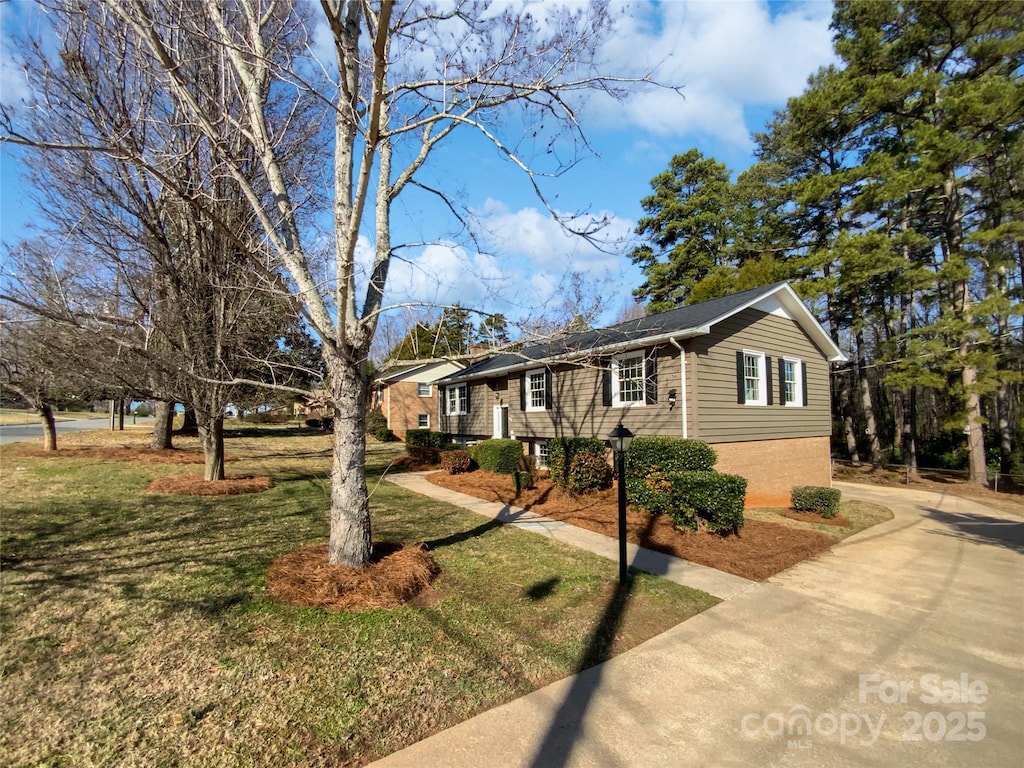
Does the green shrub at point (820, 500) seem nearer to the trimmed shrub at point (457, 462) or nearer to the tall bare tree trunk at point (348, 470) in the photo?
the trimmed shrub at point (457, 462)

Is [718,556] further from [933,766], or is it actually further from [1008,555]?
[1008,555]

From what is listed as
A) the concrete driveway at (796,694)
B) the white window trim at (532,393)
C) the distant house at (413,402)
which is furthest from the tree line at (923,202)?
the distant house at (413,402)

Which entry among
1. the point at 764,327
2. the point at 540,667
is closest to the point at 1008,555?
the point at 764,327

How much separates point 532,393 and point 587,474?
14.2 feet

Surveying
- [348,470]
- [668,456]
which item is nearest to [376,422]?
[668,456]

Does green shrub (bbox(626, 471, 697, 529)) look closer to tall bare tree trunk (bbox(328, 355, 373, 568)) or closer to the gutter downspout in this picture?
the gutter downspout

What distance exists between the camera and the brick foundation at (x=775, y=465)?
1105cm

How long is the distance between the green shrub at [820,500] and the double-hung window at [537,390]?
21.1ft

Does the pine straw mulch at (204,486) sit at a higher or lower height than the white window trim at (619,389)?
lower

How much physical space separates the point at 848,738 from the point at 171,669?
438 centimetres

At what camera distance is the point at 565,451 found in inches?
448

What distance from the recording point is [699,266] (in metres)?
26.3

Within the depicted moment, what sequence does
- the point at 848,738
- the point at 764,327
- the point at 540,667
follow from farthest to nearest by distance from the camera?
the point at 764,327
the point at 540,667
the point at 848,738

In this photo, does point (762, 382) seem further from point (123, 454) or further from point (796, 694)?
point (123, 454)
